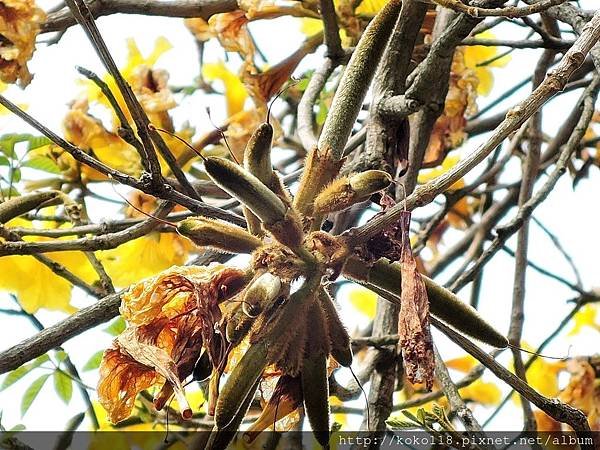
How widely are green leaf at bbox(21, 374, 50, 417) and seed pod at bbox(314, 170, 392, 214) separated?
0.65 m

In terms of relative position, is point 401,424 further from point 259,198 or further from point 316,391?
point 259,198

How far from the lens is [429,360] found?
47 cm

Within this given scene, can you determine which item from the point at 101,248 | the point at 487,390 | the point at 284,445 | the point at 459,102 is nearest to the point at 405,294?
the point at 101,248

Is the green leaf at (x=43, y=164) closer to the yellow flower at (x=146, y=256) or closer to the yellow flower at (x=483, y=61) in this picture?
the yellow flower at (x=146, y=256)

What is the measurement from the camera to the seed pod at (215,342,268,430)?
1.65ft

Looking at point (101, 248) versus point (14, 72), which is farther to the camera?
point (14, 72)

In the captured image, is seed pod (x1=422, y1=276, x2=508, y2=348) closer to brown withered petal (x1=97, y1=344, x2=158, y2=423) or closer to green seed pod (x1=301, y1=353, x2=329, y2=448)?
green seed pod (x1=301, y1=353, x2=329, y2=448)

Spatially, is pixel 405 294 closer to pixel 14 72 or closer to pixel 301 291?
pixel 301 291

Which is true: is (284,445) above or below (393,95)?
below

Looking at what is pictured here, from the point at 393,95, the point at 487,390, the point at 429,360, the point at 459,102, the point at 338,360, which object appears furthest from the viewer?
the point at 487,390

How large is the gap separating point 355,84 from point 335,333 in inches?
7.4

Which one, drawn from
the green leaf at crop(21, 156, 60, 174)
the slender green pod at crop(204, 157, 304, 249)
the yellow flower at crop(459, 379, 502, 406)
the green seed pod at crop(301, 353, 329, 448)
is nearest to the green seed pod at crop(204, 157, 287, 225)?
the slender green pod at crop(204, 157, 304, 249)

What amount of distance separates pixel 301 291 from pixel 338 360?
8cm

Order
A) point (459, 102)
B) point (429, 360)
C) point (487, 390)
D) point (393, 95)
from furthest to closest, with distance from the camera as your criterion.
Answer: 1. point (487, 390)
2. point (459, 102)
3. point (393, 95)
4. point (429, 360)
